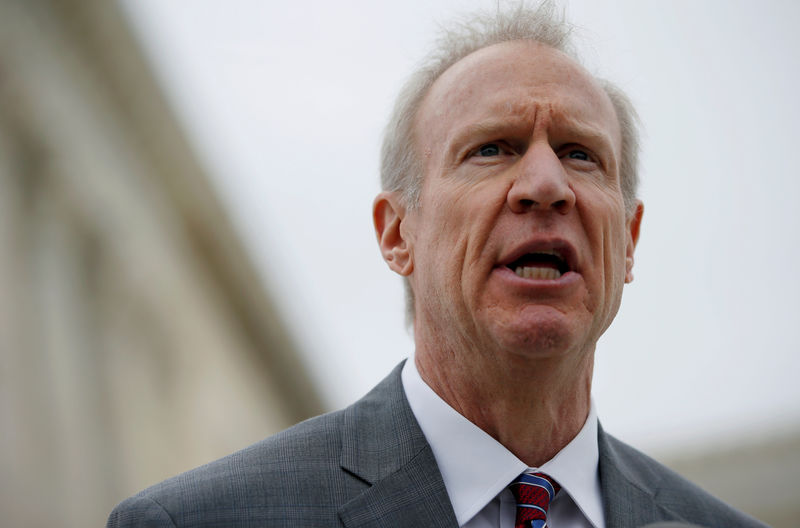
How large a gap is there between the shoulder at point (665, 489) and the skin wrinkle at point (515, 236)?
0.16 meters

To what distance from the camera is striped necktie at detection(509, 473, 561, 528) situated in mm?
2543

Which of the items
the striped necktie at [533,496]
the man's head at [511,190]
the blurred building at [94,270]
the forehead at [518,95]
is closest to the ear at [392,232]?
the man's head at [511,190]

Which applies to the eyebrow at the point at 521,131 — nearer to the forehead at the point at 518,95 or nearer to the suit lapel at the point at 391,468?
the forehead at the point at 518,95

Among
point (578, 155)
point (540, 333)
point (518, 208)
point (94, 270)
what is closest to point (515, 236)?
point (518, 208)

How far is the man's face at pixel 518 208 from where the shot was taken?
266cm

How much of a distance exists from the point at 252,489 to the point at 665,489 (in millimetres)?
1377

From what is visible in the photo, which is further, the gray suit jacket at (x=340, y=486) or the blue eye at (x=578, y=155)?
the blue eye at (x=578, y=155)

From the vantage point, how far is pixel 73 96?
431 inches

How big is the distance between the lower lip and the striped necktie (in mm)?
535

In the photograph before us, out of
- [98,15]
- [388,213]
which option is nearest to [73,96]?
[98,15]

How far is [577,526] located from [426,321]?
2.54 ft

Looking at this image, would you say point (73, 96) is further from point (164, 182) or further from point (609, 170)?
point (609, 170)

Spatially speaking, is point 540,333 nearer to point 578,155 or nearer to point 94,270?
point 578,155

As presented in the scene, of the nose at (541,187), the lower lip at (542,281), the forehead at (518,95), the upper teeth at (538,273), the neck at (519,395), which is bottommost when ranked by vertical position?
the neck at (519,395)
